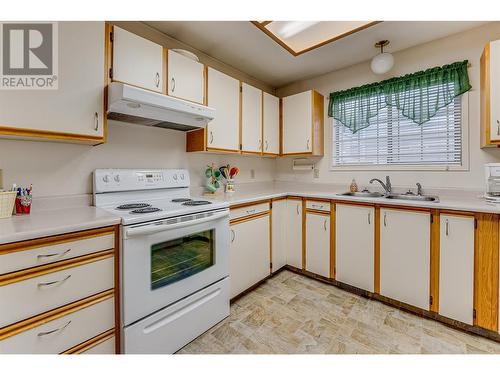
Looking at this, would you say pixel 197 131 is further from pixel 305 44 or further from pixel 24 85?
pixel 305 44

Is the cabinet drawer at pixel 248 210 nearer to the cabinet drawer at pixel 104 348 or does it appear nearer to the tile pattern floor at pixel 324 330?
the tile pattern floor at pixel 324 330

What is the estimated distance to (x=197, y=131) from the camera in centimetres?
223

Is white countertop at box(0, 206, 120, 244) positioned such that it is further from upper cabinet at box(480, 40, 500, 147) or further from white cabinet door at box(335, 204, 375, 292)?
upper cabinet at box(480, 40, 500, 147)

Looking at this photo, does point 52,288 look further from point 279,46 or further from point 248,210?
point 279,46

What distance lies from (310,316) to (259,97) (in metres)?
2.29

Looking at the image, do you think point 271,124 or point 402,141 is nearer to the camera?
point 402,141

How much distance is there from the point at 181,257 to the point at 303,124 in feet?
6.82

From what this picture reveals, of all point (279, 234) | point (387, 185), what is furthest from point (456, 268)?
point (279, 234)

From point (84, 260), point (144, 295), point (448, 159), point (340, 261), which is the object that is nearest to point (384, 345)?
point (340, 261)

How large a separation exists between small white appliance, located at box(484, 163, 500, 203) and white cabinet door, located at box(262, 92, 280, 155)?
6.41 feet

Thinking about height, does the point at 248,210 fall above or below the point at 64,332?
above

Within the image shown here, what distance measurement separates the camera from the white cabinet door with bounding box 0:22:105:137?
1241 mm

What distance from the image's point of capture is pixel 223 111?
7.57 feet

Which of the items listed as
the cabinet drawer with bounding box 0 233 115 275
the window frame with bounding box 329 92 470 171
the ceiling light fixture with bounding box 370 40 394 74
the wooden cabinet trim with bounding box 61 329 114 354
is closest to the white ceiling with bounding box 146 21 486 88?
the ceiling light fixture with bounding box 370 40 394 74
